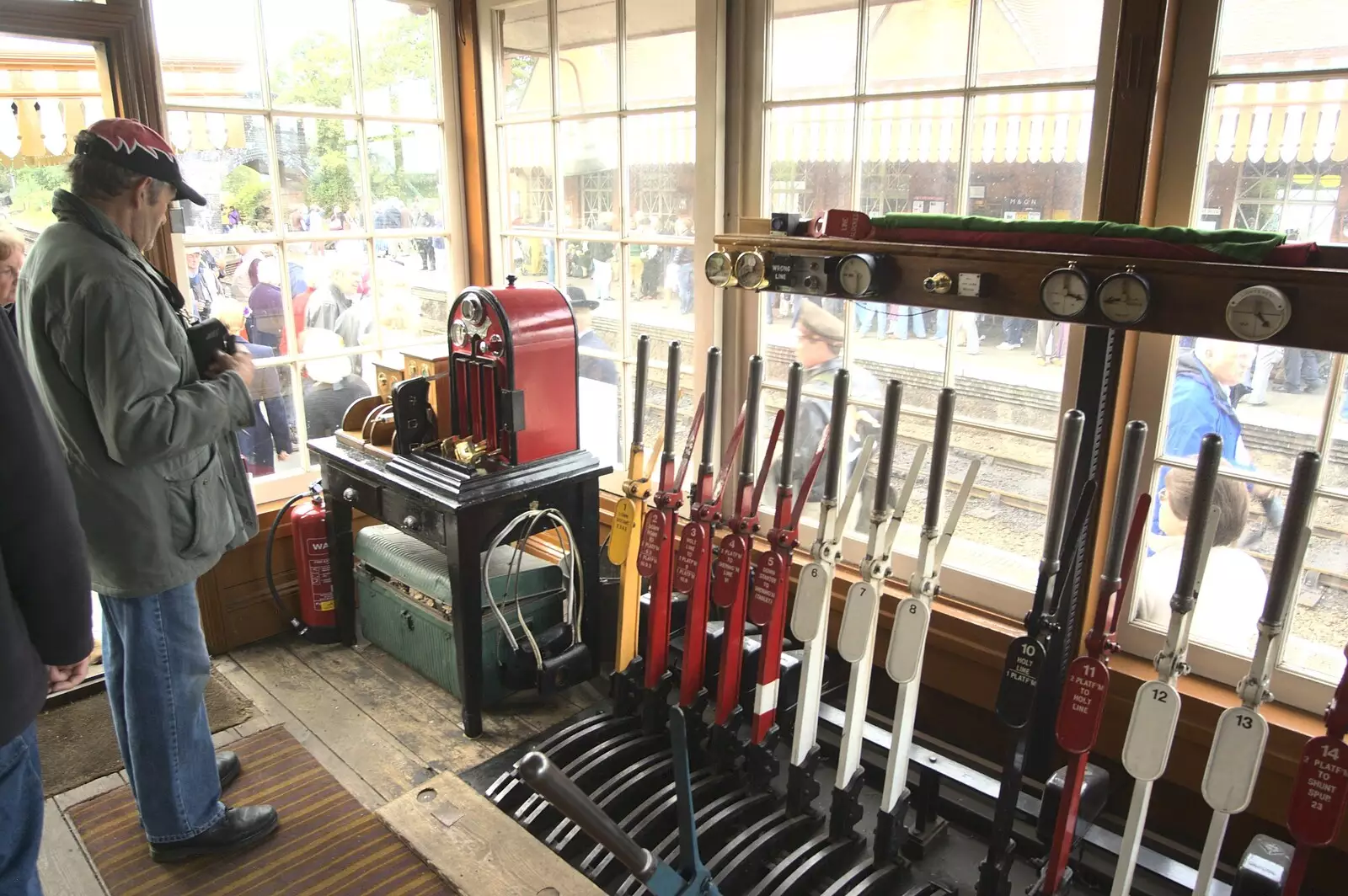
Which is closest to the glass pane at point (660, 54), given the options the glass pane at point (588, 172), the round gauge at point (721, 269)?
the glass pane at point (588, 172)

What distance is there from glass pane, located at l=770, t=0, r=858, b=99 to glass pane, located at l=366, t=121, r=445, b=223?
1582mm

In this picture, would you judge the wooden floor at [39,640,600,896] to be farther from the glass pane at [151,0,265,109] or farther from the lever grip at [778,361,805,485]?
the glass pane at [151,0,265,109]

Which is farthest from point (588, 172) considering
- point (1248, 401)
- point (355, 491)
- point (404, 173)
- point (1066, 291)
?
point (1248, 401)

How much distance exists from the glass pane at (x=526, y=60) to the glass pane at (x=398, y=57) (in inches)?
11.7

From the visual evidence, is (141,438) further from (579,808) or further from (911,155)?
(911,155)

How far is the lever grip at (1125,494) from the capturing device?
5.36ft

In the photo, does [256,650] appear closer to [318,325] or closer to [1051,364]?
[318,325]

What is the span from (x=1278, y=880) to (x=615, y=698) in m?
1.67

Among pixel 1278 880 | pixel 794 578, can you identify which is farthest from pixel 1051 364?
pixel 1278 880

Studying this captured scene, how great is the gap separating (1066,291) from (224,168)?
273 cm

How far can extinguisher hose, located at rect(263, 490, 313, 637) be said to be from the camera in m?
3.16

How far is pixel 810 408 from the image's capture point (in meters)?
2.79

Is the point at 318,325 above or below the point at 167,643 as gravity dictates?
above

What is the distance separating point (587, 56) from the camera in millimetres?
3195
